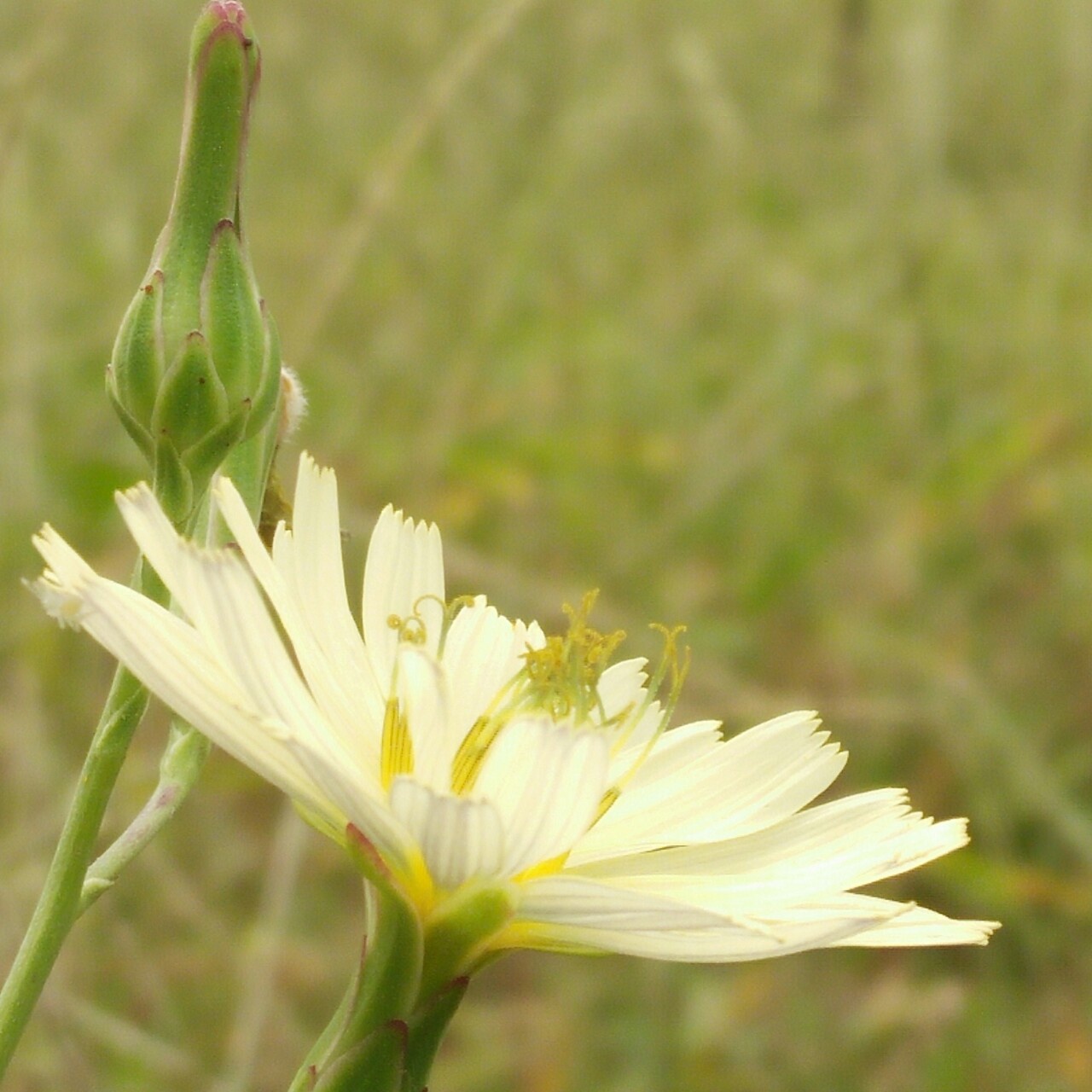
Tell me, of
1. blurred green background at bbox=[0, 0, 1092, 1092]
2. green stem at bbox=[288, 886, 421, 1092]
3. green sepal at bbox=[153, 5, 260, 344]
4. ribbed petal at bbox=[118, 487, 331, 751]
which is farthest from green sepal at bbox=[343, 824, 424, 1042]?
blurred green background at bbox=[0, 0, 1092, 1092]

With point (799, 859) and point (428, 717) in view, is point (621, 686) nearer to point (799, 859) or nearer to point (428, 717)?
point (799, 859)

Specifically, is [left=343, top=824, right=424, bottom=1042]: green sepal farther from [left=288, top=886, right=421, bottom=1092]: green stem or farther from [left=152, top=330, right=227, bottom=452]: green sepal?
[left=152, top=330, right=227, bottom=452]: green sepal

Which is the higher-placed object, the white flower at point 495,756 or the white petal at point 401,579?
the white petal at point 401,579

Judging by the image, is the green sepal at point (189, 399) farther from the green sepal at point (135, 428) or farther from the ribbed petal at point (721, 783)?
the ribbed petal at point (721, 783)

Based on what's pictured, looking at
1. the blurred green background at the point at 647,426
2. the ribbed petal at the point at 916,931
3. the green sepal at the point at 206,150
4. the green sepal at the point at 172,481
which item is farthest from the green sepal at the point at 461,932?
the blurred green background at the point at 647,426

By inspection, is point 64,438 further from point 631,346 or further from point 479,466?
point 631,346

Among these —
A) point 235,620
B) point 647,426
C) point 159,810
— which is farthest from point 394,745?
point 647,426
